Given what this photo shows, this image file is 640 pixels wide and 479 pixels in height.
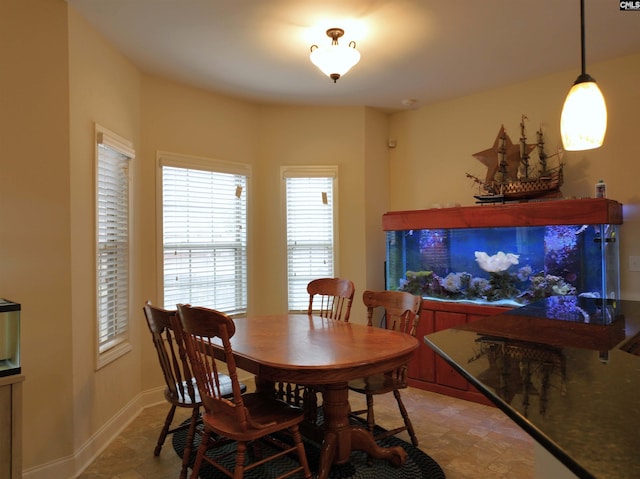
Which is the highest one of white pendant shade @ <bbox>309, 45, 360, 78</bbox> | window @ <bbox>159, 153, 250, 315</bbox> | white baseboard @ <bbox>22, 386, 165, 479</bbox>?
white pendant shade @ <bbox>309, 45, 360, 78</bbox>

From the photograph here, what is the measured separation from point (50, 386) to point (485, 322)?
7.61 feet

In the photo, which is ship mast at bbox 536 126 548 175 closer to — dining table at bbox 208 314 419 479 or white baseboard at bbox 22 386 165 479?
dining table at bbox 208 314 419 479

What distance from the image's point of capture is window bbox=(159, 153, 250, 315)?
3.70 metres

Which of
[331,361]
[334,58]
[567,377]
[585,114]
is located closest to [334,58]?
[334,58]

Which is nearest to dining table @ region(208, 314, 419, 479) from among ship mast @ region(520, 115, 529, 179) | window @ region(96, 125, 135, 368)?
window @ region(96, 125, 135, 368)

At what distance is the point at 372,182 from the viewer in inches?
174

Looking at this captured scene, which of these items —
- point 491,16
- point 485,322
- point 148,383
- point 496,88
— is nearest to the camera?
point 485,322

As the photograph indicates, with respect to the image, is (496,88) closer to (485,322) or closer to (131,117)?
(485,322)

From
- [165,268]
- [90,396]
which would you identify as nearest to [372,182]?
[165,268]

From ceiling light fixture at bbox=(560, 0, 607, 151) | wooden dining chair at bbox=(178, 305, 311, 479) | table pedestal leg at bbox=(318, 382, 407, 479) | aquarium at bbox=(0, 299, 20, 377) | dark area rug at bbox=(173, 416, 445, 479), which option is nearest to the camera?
ceiling light fixture at bbox=(560, 0, 607, 151)

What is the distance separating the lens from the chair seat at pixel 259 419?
1.90 metres

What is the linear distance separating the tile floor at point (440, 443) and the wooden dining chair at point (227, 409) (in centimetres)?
67

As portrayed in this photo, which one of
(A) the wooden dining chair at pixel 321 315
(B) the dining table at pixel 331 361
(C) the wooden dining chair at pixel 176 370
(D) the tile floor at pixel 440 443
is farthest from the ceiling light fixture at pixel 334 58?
(D) the tile floor at pixel 440 443

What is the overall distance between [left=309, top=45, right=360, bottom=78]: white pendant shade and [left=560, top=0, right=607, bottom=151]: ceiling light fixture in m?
1.34
